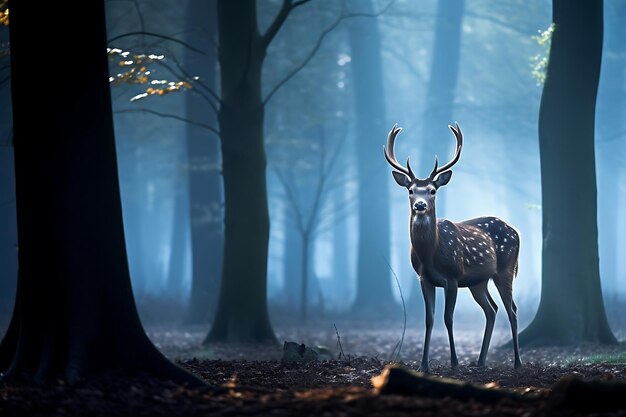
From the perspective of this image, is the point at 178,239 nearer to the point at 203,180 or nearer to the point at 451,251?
the point at 203,180

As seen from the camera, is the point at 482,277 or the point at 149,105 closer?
the point at 482,277

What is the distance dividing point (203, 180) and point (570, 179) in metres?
12.9

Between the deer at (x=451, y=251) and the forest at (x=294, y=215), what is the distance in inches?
1.3

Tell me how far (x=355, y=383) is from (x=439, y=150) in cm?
2991

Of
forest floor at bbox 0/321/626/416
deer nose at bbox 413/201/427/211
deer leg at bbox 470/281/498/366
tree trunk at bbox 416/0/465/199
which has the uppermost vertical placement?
tree trunk at bbox 416/0/465/199

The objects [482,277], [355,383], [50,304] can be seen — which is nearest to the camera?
[50,304]

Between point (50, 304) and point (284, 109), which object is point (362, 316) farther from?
point (50, 304)

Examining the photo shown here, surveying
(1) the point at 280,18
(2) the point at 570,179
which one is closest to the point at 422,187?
(2) the point at 570,179

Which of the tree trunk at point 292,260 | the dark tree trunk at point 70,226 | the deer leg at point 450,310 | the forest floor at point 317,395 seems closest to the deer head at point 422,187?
the deer leg at point 450,310

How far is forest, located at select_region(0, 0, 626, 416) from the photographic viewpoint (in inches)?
318

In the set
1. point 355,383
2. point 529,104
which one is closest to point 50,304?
point 355,383

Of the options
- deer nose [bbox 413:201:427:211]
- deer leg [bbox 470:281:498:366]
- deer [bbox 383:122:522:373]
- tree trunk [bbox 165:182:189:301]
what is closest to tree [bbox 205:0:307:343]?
deer leg [bbox 470:281:498:366]

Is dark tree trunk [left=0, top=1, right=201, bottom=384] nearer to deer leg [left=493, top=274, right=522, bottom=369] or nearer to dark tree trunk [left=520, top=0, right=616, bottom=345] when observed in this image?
deer leg [left=493, top=274, right=522, bottom=369]

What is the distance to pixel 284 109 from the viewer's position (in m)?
32.9
